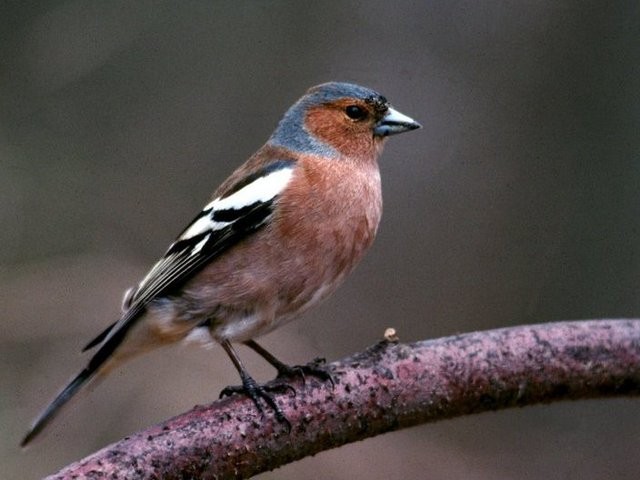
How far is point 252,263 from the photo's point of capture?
358 centimetres

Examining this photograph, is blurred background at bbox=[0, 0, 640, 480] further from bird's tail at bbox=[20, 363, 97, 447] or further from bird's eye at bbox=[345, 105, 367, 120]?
bird's tail at bbox=[20, 363, 97, 447]

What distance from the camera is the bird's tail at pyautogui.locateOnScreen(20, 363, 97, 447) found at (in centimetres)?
342

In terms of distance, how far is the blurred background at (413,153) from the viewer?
6.27 m

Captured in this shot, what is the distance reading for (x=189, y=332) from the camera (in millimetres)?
3658

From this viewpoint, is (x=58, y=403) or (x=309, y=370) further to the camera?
→ (x=58, y=403)

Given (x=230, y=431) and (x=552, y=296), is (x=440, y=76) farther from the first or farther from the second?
(x=230, y=431)

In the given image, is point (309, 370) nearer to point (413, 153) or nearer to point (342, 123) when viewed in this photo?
point (342, 123)

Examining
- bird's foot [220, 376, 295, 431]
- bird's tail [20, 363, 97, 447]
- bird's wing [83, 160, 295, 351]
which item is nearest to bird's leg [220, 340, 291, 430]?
bird's foot [220, 376, 295, 431]

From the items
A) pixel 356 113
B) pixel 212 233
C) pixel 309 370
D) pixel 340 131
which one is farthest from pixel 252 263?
pixel 356 113

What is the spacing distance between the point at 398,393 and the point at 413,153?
14.5 feet

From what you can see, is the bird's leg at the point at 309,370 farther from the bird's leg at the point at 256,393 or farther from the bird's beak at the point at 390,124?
the bird's beak at the point at 390,124

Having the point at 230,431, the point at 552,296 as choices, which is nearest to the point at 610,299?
the point at 552,296

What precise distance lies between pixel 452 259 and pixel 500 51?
179 centimetres

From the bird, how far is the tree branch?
26 cm
